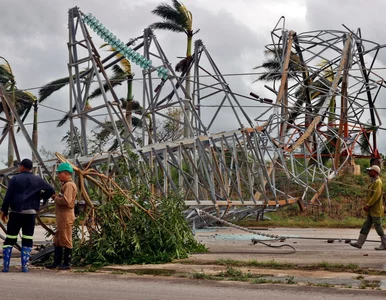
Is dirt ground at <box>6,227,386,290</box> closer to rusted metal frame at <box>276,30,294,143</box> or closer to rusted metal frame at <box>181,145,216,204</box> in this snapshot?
rusted metal frame at <box>181,145,216,204</box>

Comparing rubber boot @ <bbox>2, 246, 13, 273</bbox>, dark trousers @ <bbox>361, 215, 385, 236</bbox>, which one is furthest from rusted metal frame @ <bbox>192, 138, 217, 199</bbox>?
rubber boot @ <bbox>2, 246, 13, 273</bbox>

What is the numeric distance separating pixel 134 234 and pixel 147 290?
418 centimetres

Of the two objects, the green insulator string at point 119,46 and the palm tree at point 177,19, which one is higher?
the palm tree at point 177,19

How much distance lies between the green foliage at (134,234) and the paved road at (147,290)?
2.22 meters

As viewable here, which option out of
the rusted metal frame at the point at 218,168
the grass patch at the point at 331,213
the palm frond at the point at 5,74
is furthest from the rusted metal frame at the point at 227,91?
the palm frond at the point at 5,74

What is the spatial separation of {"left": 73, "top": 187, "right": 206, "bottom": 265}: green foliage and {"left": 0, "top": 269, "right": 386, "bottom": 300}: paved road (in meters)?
2.22

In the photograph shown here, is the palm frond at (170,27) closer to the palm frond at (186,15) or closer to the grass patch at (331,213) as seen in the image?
the palm frond at (186,15)

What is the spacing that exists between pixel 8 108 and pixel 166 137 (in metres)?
34.1

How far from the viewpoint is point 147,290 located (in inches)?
429

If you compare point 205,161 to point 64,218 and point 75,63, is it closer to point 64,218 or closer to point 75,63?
point 75,63

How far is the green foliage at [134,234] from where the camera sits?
1480 centimetres

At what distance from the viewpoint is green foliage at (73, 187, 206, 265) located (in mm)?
14797

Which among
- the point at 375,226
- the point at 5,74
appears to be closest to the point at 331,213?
the point at 375,226

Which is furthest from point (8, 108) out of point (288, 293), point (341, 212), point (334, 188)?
point (334, 188)
